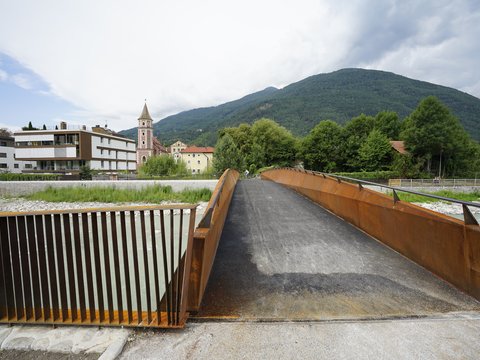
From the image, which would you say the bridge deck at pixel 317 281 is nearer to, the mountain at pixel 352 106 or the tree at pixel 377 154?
the tree at pixel 377 154

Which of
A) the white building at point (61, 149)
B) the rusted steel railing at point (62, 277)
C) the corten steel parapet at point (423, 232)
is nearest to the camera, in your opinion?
the rusted steel railing at point (62, 277)

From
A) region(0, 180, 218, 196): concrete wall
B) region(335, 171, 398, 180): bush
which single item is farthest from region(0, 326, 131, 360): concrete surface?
region(335, 171, 398, 180): bush

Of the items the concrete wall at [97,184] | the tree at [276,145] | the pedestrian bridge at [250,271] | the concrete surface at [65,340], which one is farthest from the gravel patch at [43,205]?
the tree at [276,145]

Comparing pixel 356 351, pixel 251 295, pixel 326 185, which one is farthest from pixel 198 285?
pixel 326 185

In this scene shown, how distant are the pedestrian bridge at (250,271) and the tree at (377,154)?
154ft

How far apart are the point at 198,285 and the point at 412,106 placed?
605 ft

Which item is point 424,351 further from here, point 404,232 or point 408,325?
point 404,232

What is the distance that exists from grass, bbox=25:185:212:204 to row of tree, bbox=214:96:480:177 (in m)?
18.4

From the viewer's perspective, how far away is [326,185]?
8469 mm

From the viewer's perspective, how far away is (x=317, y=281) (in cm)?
338

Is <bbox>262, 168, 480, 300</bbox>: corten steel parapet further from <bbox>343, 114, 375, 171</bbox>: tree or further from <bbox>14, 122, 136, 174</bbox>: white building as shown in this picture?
<bbox>14, 122, 136, 174</bbox>: white building

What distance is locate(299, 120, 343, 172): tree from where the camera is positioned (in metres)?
51.8

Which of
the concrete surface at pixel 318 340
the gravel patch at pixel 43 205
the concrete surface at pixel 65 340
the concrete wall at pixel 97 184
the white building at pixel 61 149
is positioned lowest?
the gravel patch at pixel 43 205

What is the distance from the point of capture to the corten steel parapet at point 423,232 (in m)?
2.93
